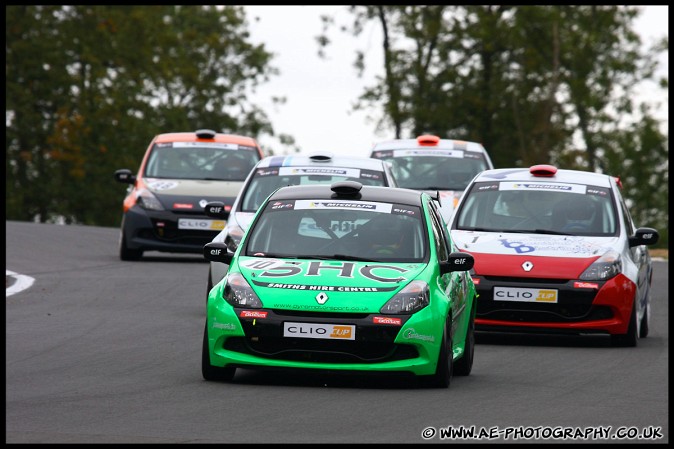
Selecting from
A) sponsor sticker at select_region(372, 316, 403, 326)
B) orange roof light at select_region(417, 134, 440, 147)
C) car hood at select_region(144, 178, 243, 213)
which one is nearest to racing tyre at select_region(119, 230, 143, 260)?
car hood at select_region(144, 178, 243, 213)

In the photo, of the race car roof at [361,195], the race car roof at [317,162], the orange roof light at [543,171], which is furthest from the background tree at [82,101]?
the race car roof at [361,195]

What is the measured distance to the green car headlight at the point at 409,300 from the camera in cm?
1041

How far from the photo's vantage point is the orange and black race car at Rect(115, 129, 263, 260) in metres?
22.4

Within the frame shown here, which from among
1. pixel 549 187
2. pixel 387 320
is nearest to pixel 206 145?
pixel 549 187

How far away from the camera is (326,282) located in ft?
34.5

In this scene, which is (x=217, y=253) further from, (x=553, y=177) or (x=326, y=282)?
(x=553, y=177)

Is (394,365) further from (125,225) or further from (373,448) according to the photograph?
(125,225)

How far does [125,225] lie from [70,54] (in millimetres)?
42584

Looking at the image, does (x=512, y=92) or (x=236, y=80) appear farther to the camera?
(x=236, y=80)

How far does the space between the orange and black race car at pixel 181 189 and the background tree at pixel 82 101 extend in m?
39.8

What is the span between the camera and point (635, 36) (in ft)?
217

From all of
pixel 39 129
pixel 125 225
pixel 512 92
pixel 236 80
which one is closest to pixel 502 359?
pixel 125 225

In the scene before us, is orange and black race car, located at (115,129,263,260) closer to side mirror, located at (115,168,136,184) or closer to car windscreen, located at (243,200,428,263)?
side mirror, located at (115,168,136,184)

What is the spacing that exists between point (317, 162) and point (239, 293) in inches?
288
